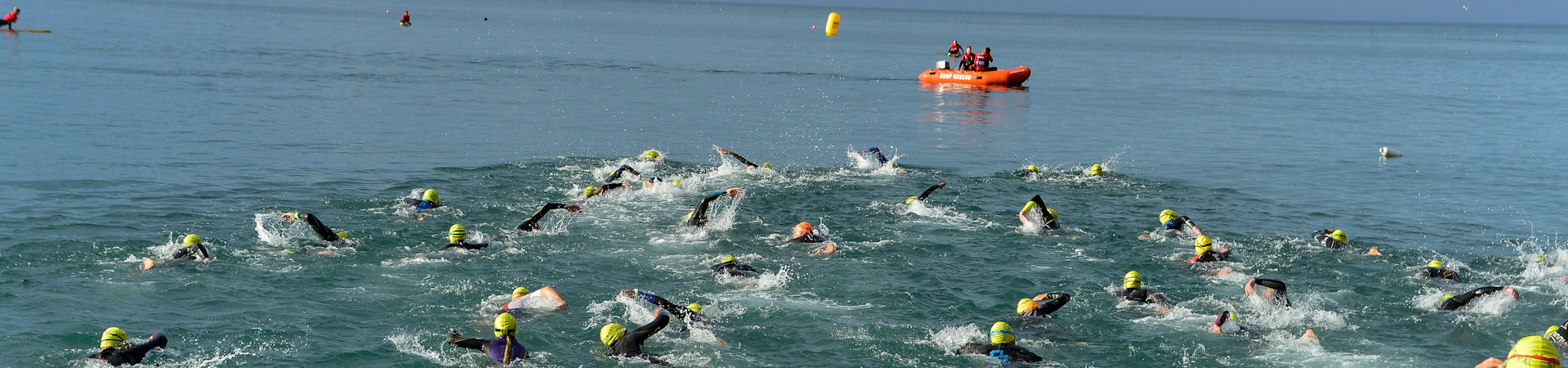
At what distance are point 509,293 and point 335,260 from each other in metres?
3.60

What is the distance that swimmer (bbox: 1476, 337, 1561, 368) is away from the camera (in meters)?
10.8

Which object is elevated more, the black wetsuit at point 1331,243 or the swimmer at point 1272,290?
the swimmer at point 1272,290

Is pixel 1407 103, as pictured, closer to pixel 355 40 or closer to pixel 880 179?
pixel 880 179

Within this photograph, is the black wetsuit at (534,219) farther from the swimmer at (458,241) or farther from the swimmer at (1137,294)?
the swimmer at (1137,294)

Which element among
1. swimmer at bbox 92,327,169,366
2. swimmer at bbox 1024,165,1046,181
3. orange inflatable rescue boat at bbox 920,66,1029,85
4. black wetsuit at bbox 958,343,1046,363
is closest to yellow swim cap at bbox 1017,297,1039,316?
black wetsuit at bbox 958,343,1046,363

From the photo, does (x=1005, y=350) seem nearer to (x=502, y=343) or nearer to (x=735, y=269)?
(x=735, y=269)

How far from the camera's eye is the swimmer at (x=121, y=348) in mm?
12344

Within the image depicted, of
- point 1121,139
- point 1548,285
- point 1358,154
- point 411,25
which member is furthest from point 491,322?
point 411,25

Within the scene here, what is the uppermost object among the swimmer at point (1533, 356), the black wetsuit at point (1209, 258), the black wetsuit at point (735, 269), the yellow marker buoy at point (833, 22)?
the yellow marker buoy at point (833, 22)

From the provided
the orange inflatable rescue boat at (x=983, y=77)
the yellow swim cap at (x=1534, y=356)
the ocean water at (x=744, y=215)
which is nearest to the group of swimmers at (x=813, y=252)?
the yellow swim cap at (x=1534, y=356)

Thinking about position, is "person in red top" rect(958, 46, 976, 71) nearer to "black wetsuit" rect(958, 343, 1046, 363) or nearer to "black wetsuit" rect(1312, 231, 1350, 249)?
"black wetsuit" rect(1312, 231, 1350, 249)

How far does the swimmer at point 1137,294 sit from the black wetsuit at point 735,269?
5841 mm

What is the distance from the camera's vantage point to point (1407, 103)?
63.7 meters

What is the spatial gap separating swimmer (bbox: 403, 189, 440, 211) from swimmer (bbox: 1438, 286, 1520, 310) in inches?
731
